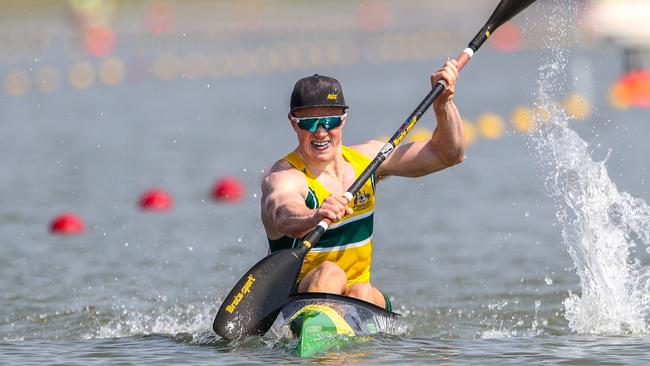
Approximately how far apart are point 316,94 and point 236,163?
11.1 meters

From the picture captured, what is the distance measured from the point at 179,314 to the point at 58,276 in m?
2.11

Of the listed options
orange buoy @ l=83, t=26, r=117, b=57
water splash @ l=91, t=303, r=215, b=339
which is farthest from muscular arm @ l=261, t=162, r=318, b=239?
orange buoy @ l=83, t=26, r=117, b=57

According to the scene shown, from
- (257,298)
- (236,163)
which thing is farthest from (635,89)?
(257,298)

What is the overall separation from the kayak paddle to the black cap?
0.47 metres

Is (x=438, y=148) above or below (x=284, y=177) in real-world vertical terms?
above

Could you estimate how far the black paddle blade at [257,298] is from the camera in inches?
317

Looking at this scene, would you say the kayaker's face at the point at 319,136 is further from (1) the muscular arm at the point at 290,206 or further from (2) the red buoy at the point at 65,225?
(2) the red buoy at the point at 65,225

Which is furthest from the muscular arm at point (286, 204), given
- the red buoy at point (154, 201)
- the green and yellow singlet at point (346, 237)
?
the red buoy at point (154, 201)

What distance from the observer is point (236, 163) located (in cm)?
1916

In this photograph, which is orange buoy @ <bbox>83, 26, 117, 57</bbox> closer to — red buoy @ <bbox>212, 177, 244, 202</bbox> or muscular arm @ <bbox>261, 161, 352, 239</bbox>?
red buoy @ <bbox>212, 177, 244, 202</bbox>

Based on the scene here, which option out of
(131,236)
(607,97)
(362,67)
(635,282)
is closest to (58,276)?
(131,236)

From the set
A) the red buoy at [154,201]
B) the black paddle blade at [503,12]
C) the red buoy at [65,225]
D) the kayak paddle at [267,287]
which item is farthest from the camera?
the red buoy at [154,201]

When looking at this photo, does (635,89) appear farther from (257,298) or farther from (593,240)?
(257,298)

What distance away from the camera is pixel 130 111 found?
2670 centimetres
